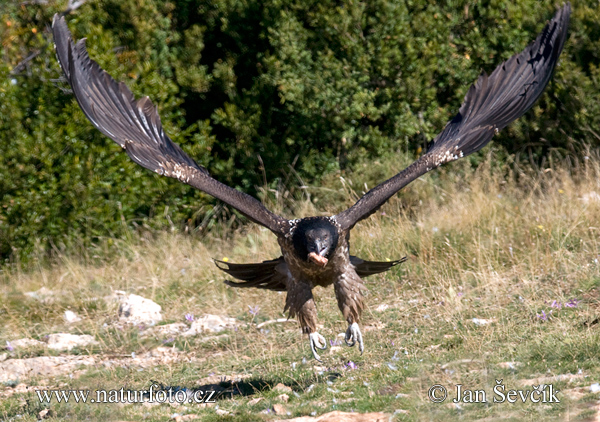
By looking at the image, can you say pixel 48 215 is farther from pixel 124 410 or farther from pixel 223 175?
pixel 124 410

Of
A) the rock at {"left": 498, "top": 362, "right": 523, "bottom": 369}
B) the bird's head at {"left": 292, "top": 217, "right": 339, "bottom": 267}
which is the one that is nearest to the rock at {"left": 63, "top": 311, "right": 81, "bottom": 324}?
the bird's head at {"left": 292, "top": 217, "right": 339, "bottom": 267}

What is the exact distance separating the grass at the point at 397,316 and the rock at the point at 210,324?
14 centimetres

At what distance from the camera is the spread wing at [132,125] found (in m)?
5.92

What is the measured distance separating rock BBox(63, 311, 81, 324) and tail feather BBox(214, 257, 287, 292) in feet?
7.84

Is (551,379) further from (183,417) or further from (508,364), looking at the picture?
(183,417)

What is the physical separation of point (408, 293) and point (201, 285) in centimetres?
235

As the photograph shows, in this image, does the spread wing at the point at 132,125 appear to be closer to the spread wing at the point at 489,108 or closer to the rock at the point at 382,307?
the spread wing at the point at 489,108

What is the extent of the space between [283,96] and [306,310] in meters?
6.50

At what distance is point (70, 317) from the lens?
308 inches

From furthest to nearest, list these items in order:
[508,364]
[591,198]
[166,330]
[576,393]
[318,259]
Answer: [591,198] → [166,330] → [318,259] → [508,364] → [576,393]

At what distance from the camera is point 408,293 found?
7238 millimetres

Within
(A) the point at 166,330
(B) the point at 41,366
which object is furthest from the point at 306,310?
(B) the point at 41,366

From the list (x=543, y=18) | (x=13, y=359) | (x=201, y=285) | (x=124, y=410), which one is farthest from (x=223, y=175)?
(x=124, y=410)

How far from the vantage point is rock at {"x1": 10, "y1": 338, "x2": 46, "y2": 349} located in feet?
23.0
